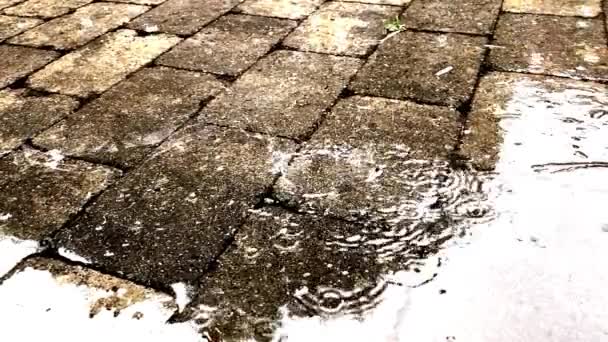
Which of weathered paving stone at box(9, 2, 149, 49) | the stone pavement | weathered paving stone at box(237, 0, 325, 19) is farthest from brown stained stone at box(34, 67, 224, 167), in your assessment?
weathered paving stone at box(237, 0, 325, 19)

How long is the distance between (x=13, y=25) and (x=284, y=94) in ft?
7.18

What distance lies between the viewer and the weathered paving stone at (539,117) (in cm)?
198

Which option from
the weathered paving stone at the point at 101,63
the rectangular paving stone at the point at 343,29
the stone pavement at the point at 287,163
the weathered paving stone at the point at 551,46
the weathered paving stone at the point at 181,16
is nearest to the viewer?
the stone pavement at the point at 287,163

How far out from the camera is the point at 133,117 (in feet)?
7.84

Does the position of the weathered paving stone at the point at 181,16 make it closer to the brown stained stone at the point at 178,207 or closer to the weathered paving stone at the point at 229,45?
the weathered paving stone at the point at 229,45

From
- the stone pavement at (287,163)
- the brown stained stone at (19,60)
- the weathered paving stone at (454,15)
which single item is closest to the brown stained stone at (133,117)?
the stone pavement at (287,163)

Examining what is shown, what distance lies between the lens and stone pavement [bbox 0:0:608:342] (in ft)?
4.87

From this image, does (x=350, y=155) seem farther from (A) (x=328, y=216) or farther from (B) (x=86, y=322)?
(B) (x=86, y=322)

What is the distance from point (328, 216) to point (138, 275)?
635 mm

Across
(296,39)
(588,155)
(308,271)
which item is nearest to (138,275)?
(308,271)

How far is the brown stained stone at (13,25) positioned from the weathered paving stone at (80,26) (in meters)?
0.08

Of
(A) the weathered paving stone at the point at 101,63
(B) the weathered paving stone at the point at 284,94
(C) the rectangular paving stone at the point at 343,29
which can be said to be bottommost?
(C) the rectangular paving stone at the point at 343,29

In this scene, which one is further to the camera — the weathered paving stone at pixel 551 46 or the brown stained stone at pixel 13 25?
the brown stained stone at pixel 13 25

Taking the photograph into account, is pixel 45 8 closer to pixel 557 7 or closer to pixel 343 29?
pixel 343 29
